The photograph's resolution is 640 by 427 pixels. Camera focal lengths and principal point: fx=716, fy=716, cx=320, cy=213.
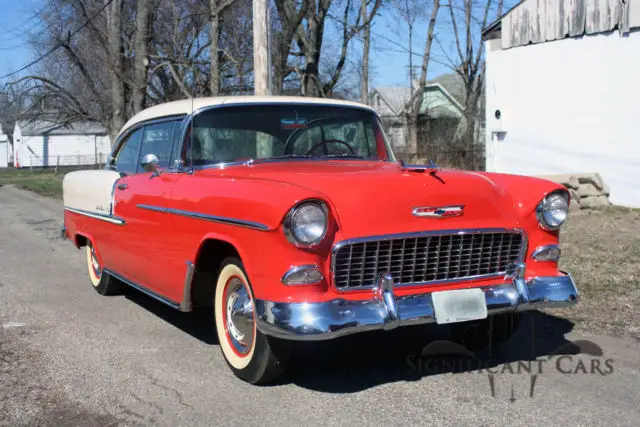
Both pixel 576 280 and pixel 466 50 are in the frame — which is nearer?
pixel 576 280

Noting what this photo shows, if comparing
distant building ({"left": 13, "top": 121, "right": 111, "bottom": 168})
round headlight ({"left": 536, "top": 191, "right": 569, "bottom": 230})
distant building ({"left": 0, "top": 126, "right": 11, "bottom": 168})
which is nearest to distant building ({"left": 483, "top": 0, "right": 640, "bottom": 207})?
round headlight ({"left": 536, "top": 191, "right": 569, "bottom": 230})

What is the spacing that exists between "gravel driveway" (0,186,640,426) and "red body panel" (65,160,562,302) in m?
0.56

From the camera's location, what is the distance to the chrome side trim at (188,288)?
4504 mm

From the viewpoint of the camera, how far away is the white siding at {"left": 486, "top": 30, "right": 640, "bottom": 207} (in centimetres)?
1194

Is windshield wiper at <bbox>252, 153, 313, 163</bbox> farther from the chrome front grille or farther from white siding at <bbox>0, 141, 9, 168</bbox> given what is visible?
white siding at <bbox>0, 141, 9, 168</bbox>

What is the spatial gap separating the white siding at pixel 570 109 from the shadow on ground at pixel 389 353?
7.43 meters

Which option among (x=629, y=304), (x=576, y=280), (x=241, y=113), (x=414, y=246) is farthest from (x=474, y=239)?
(x=576, y=280)

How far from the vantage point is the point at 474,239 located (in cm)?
405

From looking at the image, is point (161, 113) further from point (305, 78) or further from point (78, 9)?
point (78, 9)

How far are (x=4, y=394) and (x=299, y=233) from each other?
200 centimetres

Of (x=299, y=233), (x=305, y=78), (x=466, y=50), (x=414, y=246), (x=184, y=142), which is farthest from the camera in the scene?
(x=466, y=50)

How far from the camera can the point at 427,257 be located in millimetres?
3928

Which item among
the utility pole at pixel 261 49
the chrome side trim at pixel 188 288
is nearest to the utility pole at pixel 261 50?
the utility pole at pixel 261 49

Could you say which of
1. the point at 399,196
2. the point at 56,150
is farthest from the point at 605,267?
the point at 56,150
